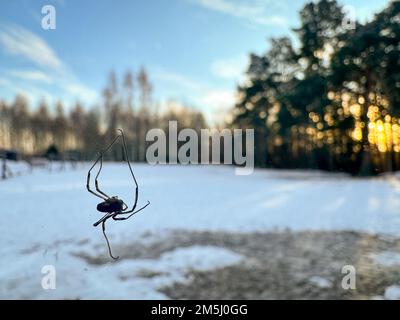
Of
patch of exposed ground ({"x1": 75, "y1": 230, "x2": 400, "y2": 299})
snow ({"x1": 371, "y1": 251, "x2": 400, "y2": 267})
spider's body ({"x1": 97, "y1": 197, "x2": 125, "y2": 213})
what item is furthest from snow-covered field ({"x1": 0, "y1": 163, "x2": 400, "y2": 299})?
snow ({"x1": 371, "y1": 251, "x2": 400, "y2": 267})

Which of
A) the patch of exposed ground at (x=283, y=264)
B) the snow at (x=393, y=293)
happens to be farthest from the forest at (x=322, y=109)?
the patch of exposed ground at (x=283, y=264)

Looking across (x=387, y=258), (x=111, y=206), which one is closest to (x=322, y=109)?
(x=111, y=206)

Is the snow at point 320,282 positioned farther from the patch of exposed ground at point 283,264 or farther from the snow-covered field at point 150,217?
the snow-covered field at point 150,217

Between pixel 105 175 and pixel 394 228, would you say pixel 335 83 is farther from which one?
pixel 394 228

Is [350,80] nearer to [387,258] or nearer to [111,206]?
[111,206]

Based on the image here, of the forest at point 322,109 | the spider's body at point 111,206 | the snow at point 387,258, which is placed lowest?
the snow at point 387,258
